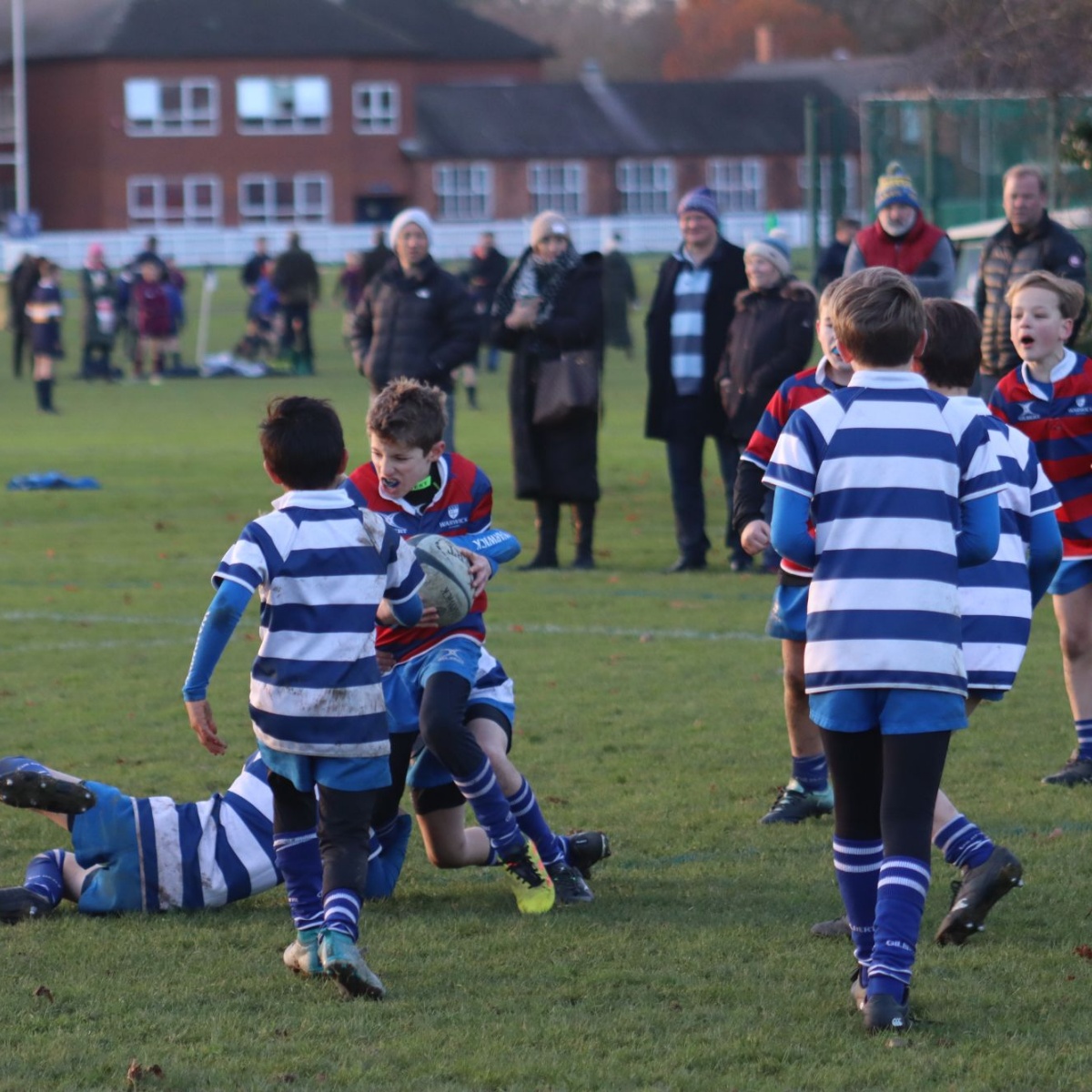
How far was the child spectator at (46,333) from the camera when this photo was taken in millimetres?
25438

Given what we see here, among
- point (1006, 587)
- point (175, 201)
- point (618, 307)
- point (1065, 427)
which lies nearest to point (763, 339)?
point (1065, 427)

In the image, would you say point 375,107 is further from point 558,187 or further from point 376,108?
point 558,187

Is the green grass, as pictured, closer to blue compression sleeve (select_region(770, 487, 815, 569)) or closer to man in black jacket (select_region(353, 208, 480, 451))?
blue compression sleeve (select_region(770, 487, 815, 569))

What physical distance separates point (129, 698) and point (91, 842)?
11.1 ft

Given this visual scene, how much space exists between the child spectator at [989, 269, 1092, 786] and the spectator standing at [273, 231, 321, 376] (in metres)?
25.1

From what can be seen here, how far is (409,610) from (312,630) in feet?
1.10

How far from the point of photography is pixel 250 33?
77.1m

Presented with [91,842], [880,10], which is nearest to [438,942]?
[91,842]

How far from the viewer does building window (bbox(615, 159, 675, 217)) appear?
8294 centimetres

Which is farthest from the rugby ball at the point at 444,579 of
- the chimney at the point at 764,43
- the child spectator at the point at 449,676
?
the chimney at the point at 764,43

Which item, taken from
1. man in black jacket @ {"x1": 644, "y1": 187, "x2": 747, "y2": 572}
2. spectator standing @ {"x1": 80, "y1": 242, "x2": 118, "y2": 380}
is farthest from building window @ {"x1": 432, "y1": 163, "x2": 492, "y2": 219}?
man in black jacket @ {"x1": 644, "y1": 187, "x2": 747, "y2": 572}

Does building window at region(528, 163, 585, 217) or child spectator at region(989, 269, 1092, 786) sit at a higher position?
building window at region(528, 163, 585, 217)

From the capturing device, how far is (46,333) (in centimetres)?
2539

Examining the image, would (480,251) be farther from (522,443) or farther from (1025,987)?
(1025,987)
